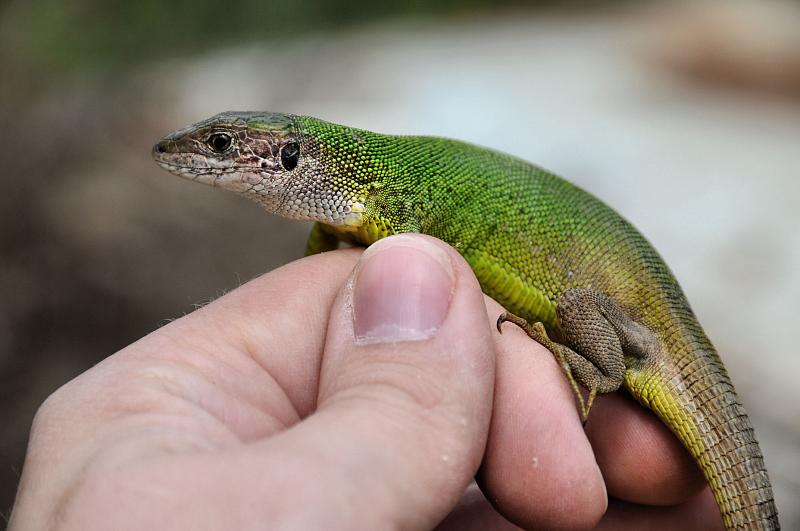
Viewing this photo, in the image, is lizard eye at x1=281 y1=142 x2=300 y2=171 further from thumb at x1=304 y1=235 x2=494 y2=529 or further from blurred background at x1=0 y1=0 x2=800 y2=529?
blurred background at x1=0 y1=0 x2=800 y2=529

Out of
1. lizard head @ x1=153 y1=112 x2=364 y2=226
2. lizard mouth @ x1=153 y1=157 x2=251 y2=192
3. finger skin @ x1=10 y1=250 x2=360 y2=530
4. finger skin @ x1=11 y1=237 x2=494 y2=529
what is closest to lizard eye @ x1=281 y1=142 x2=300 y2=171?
lizard head @ x1=153 y1=112 x2=364 y2=226

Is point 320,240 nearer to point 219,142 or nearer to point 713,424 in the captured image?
point 219,142

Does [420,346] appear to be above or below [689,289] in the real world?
above

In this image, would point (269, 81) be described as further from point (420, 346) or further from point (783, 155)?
point (420, 346)

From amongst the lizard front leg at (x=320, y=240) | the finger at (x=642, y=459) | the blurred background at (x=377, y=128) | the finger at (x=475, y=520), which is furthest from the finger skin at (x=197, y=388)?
the blurred background at (x=377, y=128)

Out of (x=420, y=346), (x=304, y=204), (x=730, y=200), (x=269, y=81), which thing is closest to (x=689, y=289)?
(x=730, y=200)
